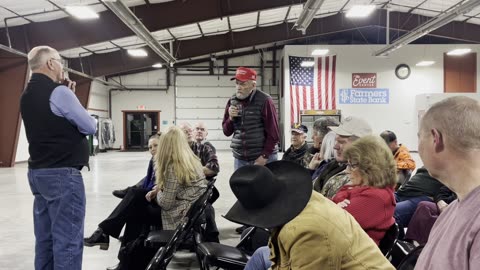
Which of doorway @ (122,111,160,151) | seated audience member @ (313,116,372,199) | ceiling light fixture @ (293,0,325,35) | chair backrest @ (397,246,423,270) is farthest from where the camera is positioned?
doorway @ (122,111,160,151)

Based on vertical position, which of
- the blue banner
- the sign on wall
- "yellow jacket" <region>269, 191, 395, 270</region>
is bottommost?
"yellow jacket" <region>269, 191, 395, 270</region>

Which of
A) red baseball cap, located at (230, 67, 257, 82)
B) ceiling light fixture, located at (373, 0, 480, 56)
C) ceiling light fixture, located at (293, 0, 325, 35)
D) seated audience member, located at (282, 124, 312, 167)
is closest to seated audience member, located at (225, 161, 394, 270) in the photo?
red baseball cap, located at (230, 67, 257, 82)

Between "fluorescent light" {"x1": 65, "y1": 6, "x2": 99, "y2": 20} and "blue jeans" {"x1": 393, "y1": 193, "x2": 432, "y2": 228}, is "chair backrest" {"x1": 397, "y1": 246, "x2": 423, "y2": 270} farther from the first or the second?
"fluorescent light" {"x1": 65, "y1": 6, "x2": 99, "y2": 20}

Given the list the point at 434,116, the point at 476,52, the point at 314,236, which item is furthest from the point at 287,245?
the point at 476,52

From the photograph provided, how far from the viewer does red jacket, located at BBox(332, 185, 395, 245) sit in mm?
1678

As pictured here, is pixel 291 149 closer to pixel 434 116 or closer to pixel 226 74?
pixel 434 116

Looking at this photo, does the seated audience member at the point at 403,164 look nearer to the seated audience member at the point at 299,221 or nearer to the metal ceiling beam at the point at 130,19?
the seated audience member at the point at 299,221

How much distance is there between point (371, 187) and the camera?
1767 millimetres

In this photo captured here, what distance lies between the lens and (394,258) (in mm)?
1875

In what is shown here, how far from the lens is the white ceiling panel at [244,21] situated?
40.4 ft

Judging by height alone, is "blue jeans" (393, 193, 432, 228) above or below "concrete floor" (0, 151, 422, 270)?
above

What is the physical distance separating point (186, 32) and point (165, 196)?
38.0ft

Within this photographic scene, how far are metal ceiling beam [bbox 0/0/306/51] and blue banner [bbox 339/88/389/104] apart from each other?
6.35m

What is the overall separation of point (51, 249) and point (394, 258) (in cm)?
183
